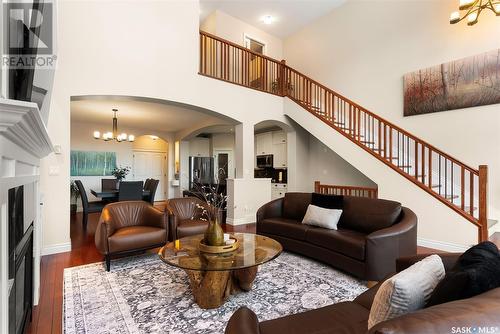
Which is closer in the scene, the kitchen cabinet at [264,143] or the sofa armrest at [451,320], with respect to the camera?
the sofa armrest at [451,320]

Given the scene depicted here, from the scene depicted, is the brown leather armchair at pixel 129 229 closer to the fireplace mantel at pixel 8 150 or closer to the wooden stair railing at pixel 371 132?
the fireplace mantel at pixel 8 150

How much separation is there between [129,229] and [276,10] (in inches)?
251

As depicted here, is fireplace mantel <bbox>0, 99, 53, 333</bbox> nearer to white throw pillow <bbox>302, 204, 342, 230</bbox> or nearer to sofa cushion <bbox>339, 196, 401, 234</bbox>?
white throw pillow <bbox>302, 204, 342, 230</bbox>

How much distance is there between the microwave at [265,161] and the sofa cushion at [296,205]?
12.4 feet

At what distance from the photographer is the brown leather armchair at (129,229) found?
2.97 m

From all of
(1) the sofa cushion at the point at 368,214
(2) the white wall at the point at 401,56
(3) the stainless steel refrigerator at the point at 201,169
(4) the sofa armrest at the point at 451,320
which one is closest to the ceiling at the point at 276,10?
(2) the white wall at the point at 401,56

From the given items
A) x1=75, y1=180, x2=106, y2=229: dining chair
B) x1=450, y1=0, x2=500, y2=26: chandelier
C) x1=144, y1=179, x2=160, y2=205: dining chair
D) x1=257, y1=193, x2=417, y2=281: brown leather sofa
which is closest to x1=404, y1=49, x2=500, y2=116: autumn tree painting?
x1=450, y1=0, x2=500, y2=26: chandelier

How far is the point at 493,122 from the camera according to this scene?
4059 millimetres

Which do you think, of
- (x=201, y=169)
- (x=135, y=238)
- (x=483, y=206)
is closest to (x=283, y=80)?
(x=201, y=169)

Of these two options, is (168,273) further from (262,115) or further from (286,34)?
(286,34)

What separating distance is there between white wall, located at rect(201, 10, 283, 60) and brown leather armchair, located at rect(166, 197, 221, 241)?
16.0 ft

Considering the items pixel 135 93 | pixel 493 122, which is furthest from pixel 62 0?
pixel 493 122

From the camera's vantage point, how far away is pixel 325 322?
133cm

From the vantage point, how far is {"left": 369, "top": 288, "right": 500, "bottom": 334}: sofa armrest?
66 cm
